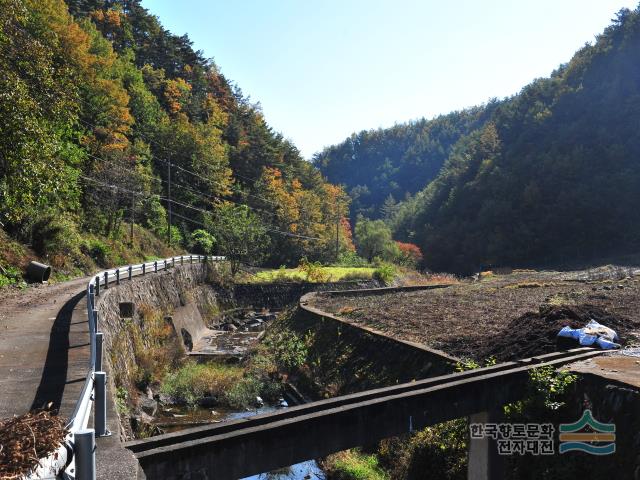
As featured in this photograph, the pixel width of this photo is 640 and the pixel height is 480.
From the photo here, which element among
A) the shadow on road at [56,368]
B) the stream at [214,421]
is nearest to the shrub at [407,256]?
the stream at [214,421]

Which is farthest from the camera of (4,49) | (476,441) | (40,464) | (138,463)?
(4,49)

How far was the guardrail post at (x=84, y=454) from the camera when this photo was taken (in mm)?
2732

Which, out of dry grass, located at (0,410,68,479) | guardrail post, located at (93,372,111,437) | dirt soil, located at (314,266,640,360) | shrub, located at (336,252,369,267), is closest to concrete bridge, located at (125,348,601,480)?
guardrail post, located at (93,372,111,437)

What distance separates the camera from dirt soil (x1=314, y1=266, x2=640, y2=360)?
10.2 m

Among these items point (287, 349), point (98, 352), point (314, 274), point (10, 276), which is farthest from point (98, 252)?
point (98, 352)

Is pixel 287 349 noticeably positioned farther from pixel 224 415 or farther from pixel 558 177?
pixel 558 177

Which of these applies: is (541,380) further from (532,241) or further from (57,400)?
(532,241)

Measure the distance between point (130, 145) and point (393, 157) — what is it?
131161 mm

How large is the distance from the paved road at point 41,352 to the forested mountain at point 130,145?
274 cm

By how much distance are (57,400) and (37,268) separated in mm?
14260

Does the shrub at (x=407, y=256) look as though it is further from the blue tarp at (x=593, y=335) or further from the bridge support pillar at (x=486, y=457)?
the bridge support pillar at (x=486, y=457)

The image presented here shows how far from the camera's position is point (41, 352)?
332 inches

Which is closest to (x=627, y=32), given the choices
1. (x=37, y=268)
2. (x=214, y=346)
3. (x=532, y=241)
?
(x=532, y=241)

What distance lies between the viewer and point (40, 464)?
8.79 ft
